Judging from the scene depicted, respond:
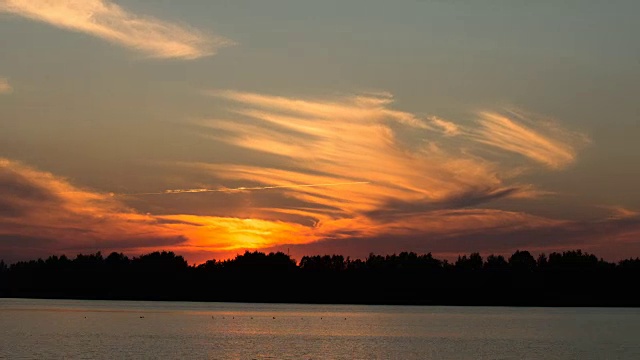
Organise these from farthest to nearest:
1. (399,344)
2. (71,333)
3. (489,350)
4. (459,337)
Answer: (459,337) → (71,333) → (399,344) → (489,350)

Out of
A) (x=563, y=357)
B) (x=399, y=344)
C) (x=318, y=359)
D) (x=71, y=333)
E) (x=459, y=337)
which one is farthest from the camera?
(x=459, y=337)

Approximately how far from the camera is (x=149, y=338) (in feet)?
378

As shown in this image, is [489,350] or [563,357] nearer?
[563,357]

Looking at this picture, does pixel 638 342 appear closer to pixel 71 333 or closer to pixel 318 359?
pixel 318 359

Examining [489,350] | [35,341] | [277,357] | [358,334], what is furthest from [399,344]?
[35,341]

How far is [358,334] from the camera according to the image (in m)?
137

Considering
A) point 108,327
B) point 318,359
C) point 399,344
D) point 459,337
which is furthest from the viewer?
point 108,327

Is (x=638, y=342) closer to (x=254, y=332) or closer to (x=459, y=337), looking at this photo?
(x=459, y=337)

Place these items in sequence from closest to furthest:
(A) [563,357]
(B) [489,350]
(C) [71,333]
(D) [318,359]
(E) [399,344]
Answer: (D) [318,359]
(A) [563,357]
(B) [489,350]
(E) [399,344]
(C) [71,333]

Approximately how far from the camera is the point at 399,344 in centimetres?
11469

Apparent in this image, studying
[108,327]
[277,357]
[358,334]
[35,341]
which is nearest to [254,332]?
[358,334]

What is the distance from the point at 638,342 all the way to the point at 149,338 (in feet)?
210

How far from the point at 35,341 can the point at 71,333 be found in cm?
1885

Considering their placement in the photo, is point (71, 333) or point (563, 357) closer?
point (563, 357)
